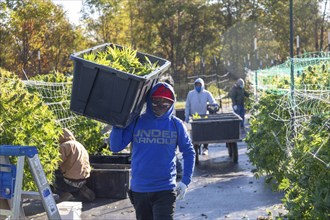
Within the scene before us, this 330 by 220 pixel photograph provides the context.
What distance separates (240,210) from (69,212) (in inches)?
90.9

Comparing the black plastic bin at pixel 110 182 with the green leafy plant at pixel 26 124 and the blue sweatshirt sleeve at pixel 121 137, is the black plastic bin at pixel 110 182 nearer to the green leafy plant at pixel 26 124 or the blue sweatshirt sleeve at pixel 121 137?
the green leafy plant at pixel 26 124

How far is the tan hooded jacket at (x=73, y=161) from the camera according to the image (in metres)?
8.43

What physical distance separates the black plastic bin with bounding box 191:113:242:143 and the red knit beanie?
664 cm

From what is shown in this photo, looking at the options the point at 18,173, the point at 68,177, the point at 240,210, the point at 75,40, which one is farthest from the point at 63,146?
the point at 75,40

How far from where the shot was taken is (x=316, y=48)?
1325 inches

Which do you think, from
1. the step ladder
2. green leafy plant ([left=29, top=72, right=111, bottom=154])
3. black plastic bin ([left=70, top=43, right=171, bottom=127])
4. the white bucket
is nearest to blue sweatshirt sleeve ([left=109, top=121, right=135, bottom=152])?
black plastic bin ([left=70, top=43, right=171, bottom=127])

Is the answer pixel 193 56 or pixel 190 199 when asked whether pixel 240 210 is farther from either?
pixel 193 56

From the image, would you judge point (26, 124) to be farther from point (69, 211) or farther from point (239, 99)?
point (239, 99)

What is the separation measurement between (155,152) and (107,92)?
2.13ft

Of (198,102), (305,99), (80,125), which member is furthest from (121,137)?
(198,102)

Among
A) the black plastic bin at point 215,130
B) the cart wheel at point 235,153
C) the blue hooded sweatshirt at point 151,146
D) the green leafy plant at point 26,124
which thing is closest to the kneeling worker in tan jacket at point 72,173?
the green leafy plant at point 26,124

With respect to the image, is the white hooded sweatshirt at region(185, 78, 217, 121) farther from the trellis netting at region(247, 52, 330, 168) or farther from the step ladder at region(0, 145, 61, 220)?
the step ladder at region(0, 145, 61, 220)

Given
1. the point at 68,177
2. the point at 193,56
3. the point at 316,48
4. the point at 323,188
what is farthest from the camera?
the point at 193,56

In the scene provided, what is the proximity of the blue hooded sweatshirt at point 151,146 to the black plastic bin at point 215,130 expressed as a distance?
6492 millimetres
